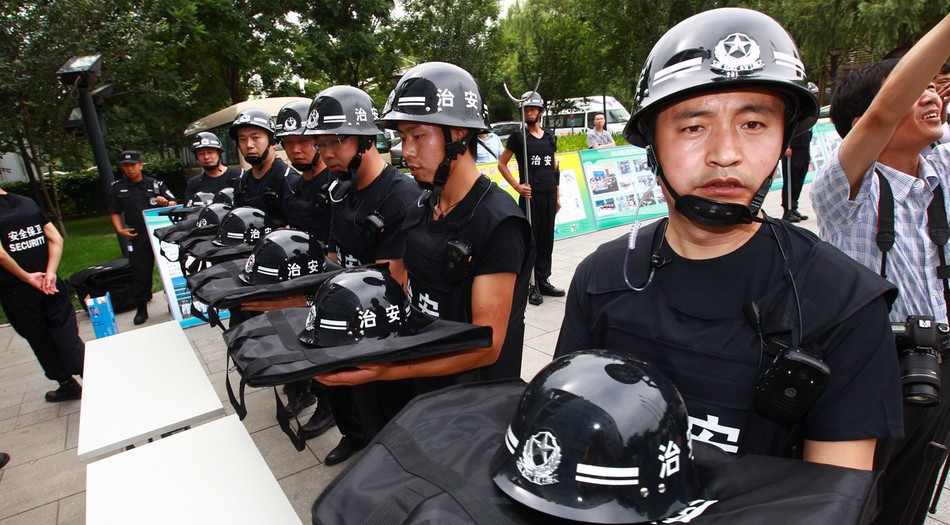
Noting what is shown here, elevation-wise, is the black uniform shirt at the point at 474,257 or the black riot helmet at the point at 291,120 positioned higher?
the black riot helmet at the point at 291,120

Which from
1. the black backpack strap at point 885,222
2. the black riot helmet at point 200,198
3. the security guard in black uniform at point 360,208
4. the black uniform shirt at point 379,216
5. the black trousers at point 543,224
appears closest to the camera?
the black backpack strap at point 885,222

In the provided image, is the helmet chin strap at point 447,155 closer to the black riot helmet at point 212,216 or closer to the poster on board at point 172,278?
the black riot helmet at point 212,216

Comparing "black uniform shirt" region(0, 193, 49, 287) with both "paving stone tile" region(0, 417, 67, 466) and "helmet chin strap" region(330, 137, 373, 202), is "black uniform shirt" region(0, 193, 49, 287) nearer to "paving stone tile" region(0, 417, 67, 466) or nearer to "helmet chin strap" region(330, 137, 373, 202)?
"paving stone tile" region(0, 417, 67, 466)

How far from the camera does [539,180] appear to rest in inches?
262

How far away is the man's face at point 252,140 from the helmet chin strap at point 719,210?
15.2 ft

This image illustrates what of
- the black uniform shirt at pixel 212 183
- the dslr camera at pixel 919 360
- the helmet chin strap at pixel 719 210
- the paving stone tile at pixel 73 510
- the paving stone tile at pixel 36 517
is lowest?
the paving stone tile at pixel 73 510

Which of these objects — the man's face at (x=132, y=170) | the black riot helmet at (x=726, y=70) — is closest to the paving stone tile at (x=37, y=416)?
the man's face at (x=132, y=170)

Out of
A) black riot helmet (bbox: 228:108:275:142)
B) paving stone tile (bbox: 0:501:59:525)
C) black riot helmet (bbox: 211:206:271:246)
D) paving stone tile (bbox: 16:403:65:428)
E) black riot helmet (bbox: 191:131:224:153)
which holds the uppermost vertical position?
black riot helmet (bbox: 228:108:275:142)

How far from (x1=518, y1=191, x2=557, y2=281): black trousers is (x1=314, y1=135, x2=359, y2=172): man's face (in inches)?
143

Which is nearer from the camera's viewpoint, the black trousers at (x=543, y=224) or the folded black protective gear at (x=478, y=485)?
the folded black protective gear at (x=478, y=485)

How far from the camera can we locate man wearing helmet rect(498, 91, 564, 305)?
21.6 feet

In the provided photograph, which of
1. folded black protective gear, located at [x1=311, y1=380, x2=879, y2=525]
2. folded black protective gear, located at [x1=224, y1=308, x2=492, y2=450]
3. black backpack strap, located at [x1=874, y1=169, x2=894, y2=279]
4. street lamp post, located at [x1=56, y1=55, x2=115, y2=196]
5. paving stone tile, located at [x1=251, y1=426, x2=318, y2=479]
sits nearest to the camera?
folded black protective gear, located at [x1=311, y1=380, x2=879, y2=525]

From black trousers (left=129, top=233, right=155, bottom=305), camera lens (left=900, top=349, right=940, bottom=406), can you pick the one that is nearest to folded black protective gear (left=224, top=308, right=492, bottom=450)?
camera lens (left=900, top=349, right=940, bottom=406)

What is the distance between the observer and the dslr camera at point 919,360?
5.15 feet
